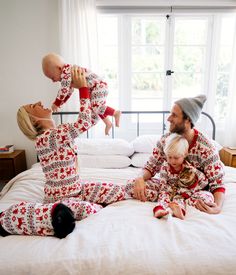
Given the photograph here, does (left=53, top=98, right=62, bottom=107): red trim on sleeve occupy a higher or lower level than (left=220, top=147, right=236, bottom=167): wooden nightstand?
higher

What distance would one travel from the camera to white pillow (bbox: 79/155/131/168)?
2.21 m

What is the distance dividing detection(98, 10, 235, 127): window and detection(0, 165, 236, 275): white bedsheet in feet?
6.36

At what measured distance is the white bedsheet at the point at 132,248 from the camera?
0.91m

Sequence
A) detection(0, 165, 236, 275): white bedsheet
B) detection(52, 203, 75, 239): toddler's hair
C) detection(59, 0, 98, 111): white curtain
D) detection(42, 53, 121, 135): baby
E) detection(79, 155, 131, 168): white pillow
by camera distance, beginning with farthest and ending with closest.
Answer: detection(59, 0, 98, 111): white curtain < detection(79, 155, 131, 168): white pillow < detection(42, 53, 121, 135): baby < detection(52, 203, 75, 239): toddler's hair < detection(0, 165, 236, 275): white bedsheet

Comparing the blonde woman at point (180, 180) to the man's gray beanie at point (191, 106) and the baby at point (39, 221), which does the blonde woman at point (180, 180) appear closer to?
the man's gray beanie at point (191, 106)

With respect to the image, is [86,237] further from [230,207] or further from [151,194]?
[230,207]

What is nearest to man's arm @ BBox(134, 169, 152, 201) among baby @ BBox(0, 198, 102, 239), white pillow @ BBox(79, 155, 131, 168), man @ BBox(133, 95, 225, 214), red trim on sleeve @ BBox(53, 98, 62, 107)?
man @ BBox(133, 95, 225, 214)

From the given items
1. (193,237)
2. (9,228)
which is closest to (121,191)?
(193,237)

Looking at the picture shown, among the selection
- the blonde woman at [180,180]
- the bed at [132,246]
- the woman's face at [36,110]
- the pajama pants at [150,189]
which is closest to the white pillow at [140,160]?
the pajama pants at [150,189]

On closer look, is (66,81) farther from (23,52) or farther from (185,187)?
(23,52)

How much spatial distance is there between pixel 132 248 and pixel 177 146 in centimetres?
59

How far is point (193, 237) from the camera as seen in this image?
102 centimetres

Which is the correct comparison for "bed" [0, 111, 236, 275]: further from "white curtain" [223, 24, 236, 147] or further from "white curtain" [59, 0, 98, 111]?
"white curtain" [59, 0, 98, 111]

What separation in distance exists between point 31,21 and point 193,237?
2.69 metres
